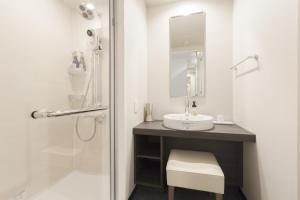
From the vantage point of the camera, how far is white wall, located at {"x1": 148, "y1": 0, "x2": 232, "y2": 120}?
1775 millimetres

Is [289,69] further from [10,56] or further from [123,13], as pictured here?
[10,56]

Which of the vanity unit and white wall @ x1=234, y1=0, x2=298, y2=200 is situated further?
the vanity unit

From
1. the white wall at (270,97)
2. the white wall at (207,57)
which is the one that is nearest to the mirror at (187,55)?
the white wall at (207,57)

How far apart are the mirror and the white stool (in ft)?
2.78

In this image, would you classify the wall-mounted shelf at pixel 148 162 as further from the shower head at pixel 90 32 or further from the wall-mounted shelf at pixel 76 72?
the shower head at pixel 90 32

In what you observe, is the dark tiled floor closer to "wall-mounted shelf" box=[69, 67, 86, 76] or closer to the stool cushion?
the stool cushion

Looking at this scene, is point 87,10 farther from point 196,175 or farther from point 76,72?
point 196,175

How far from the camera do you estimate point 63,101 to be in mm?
1354

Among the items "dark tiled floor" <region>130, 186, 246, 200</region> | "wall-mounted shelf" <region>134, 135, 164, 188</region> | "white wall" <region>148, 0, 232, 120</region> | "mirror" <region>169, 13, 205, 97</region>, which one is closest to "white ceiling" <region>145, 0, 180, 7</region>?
"white wall" <region>148, 0, 232, 120</region>

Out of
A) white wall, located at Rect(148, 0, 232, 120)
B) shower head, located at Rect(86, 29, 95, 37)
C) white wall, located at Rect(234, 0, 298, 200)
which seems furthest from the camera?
white wall, located at Rect(148, 0, 232, 120)

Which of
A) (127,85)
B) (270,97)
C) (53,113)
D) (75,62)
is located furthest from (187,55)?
(53,113)

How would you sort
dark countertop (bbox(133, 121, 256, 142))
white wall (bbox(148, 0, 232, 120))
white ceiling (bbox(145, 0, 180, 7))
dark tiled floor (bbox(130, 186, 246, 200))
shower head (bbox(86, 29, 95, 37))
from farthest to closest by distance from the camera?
1. white ceiling (bbox(145, 0, 180, 7))
2. white wall (bbox(148, 0, 232, 120))
3. dark tiled floor (bbox(130, 186, 246, 200))
4. shower head (bbox(86, 29, 95, 37))
5. dark countertop (bbox(133, 121, 256, 142))

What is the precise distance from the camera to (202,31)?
1.83 metres

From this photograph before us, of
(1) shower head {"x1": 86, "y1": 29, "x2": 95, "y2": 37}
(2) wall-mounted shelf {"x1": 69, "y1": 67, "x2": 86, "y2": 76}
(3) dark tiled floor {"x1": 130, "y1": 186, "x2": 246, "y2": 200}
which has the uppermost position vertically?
(1) shower head {"x1": 86, "y1": 29, "x2": 95, "y2": 37}
